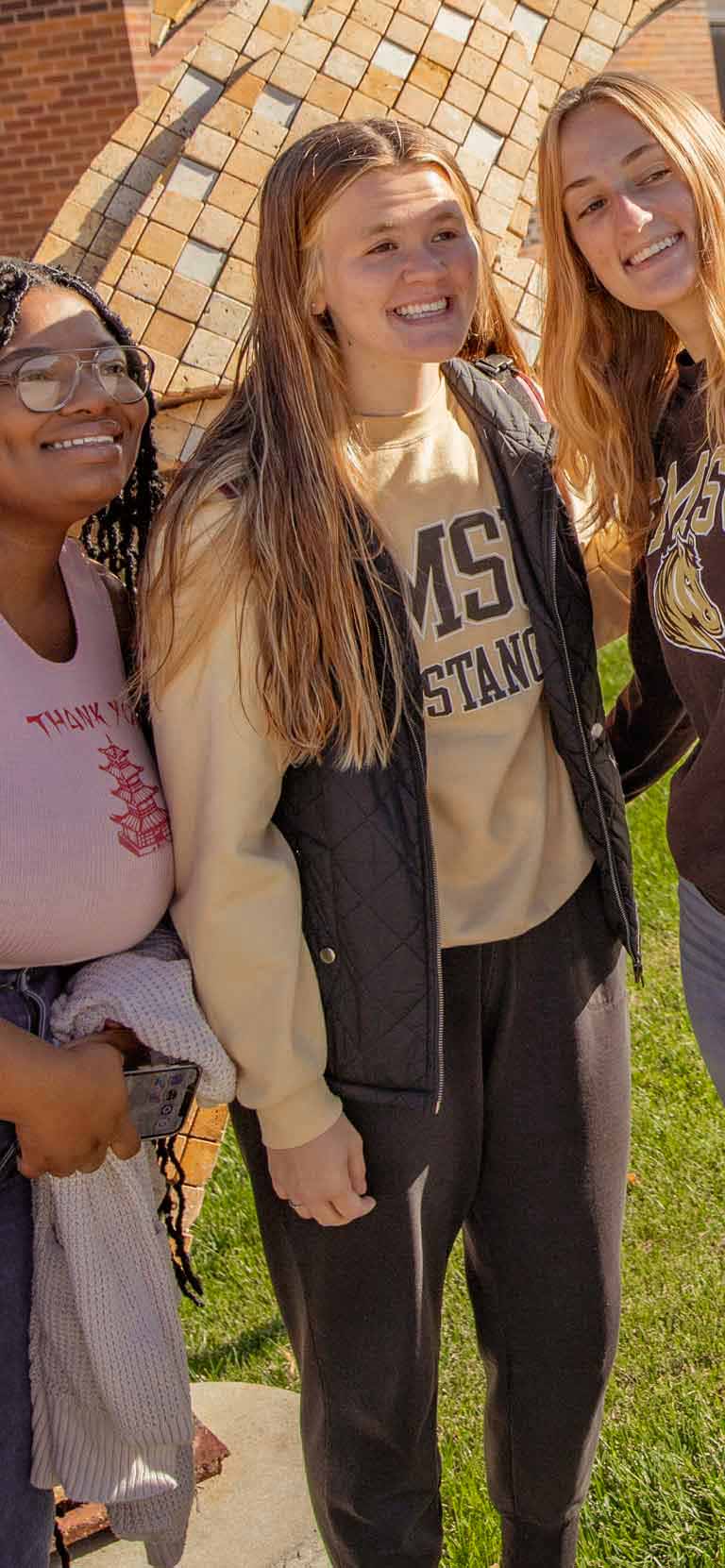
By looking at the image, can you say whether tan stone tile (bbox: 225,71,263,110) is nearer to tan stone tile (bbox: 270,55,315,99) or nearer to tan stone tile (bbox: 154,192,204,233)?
tan stone tile (bbox: 270,55,315,99)

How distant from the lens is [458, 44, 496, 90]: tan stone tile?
3117 millimetres

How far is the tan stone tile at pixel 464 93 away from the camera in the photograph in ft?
10.2

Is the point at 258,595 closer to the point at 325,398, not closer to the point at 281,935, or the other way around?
the point at 325,398

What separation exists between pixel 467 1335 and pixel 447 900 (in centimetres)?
170

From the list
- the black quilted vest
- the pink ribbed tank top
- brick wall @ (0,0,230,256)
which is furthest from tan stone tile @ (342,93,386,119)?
brick wall @ (0,0,230,256)

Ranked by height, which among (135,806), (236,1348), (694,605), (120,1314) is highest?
(694,605)

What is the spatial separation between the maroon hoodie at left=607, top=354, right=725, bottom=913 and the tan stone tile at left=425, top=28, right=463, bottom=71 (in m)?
1.17

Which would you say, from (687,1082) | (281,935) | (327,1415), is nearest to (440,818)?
(281,935)

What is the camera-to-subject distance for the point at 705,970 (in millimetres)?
2229

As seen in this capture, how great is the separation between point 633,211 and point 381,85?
121 cm

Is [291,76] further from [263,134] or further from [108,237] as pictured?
[108,237]

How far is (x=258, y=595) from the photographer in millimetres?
1952

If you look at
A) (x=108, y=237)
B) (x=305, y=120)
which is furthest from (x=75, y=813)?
(x=305, y=120)

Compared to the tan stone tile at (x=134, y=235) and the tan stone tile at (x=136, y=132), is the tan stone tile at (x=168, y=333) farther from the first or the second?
the tan stone tile at (x=136, y=132)
